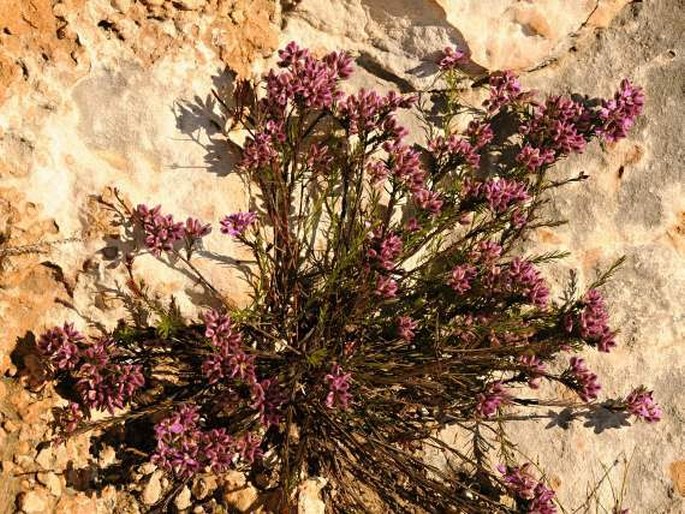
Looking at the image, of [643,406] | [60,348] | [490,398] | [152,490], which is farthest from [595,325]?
[60,348]

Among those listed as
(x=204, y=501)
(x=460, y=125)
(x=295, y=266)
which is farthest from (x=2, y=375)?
(x=460, y=125)

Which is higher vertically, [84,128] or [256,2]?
[256,2]

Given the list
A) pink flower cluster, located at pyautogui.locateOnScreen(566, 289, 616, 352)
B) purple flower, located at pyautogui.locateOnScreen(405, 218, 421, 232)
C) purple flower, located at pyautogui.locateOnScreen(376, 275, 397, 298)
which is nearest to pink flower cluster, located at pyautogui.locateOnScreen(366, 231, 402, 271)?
purple flower, located at pyautogui.locateOnScreen(376, 275, 397, 298)

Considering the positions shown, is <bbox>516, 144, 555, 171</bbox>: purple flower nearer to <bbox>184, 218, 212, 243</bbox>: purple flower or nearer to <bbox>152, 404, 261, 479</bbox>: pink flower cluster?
<bbox>184, 218, 212, 243</bbox>: purple flower

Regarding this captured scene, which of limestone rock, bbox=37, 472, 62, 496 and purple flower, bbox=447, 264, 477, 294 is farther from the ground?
purple flower, bbox=447, 264, 477, 294

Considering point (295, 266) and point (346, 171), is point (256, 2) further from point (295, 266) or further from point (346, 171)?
point (295, 266)
